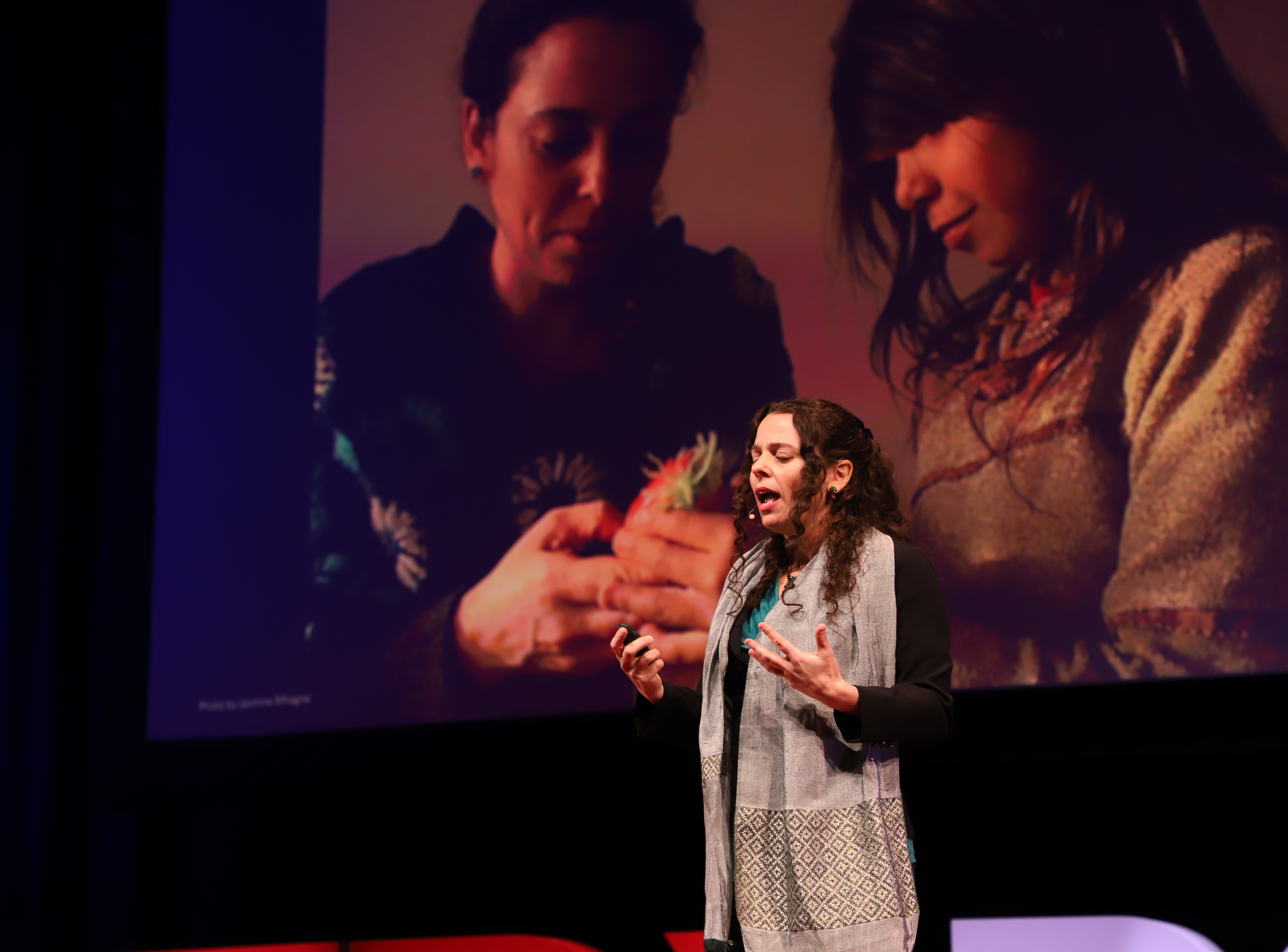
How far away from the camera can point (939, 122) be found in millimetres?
3008

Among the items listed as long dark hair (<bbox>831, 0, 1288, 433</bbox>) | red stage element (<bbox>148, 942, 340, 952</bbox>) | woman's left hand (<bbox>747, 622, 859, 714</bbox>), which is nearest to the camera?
woman's left hand (<bbox>747, 622, 859, 714</bbox>)

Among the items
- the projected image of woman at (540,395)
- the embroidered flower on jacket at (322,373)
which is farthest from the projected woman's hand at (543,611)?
the embroidered flower on jacket at (322,373)

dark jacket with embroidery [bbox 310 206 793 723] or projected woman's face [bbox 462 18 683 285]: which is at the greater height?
projected woman's face [bbox 462 18 683 285]

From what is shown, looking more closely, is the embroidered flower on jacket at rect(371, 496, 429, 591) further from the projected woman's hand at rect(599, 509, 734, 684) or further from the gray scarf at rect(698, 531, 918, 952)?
the gray scarf at rect(698, 531, 918, 952)

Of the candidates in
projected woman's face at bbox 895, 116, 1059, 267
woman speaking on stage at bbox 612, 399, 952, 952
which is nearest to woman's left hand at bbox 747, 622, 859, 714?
woman speaking on stage at bbox 612, 399, 952, 952

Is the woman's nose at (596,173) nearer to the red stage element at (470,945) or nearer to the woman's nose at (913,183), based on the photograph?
the woman's nose at (913,183)

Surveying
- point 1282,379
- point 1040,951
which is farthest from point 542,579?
point 1282,379

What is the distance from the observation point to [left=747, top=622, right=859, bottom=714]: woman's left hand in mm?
1288

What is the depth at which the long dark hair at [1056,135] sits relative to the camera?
2975mm

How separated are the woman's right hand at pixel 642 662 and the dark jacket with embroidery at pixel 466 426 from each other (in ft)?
4.12

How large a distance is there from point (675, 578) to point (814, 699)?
4.73 feet

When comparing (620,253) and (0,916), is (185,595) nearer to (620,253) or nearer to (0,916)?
(0,916)

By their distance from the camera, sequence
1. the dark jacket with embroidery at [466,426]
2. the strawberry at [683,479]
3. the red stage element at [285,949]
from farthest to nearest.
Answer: the strawberry at [683,479], the dark jacket with embroidery at [466,426], the red stage element at [285,949]

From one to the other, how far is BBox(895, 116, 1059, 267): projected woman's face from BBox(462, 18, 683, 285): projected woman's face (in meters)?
0.76
